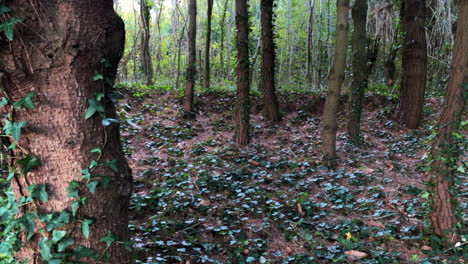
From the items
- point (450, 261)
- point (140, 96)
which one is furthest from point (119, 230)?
point (140, 96)

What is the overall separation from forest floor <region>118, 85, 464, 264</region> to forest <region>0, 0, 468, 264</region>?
0.03 meters

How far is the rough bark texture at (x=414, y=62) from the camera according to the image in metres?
8.14

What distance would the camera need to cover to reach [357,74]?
7.57 m

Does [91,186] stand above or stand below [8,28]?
below

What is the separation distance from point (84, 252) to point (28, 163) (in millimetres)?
581

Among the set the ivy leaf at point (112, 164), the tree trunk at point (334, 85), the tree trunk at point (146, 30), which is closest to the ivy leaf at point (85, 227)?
the ivy leaf at point (112, 164)

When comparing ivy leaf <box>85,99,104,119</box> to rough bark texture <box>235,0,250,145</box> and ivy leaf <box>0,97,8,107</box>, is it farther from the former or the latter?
rough bark texture <box>235,0,250,145</box>

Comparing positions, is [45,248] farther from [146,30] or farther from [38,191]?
[146,30]

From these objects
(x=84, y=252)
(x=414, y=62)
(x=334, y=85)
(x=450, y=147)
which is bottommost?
(x=84, y=252)

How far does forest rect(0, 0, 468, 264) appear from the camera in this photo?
1.70 m

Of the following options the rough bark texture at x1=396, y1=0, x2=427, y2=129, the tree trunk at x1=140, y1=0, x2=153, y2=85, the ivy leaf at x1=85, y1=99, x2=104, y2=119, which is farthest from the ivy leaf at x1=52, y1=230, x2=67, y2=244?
the tree trunk at x1=140, y1=0, x2=153, y2=85

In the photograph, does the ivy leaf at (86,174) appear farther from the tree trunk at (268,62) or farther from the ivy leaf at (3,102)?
the tree trunk at (268,62)

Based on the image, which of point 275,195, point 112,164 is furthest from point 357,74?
point 112,164

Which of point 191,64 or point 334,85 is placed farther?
point 191,64
